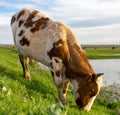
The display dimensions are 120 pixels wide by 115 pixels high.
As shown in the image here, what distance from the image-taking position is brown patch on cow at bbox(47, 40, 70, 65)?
40.3ft

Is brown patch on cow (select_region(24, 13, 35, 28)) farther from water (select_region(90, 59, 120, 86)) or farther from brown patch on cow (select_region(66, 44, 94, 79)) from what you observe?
water (select_region(90, 59, 120, 86))

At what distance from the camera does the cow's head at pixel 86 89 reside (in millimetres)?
11570

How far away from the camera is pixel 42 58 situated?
1323cm

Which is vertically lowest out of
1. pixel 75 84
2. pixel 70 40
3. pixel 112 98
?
pixel 112 98

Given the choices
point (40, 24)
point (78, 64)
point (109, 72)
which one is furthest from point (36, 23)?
point (109, 72)

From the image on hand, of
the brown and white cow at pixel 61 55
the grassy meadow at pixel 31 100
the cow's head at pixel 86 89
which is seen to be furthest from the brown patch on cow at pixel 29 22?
the cow's head at pixel 86 89

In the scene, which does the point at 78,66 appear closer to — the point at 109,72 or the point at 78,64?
the point at 78,64

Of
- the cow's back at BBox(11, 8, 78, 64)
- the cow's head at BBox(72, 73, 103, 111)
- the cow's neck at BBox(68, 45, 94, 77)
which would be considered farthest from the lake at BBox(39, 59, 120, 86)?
the cow's head at BBox(72, 73, 103, 111)

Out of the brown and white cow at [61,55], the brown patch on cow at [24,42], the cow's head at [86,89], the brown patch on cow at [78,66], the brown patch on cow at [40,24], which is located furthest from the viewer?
the brown patch on cow at [24,42]

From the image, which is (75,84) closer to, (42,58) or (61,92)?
(61,92)

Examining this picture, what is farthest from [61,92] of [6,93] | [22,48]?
[6,93]

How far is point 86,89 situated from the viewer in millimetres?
11664

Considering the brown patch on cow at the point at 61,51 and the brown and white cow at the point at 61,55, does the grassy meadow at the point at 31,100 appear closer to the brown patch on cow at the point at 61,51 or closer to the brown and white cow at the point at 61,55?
the brown and white cow at the point at 61,55

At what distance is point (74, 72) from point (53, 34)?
5.51ft
